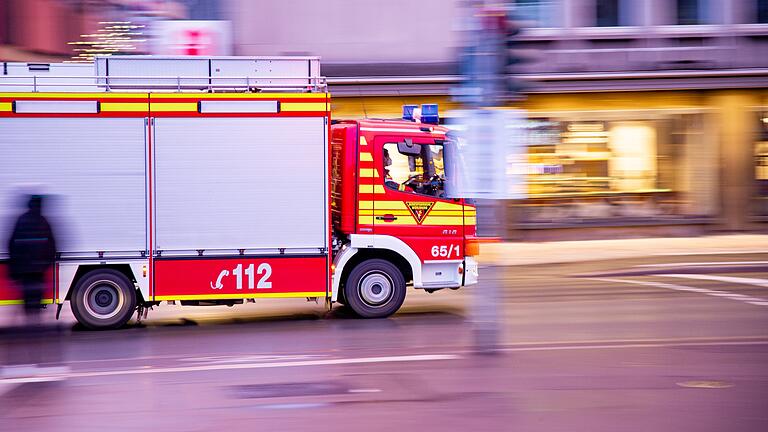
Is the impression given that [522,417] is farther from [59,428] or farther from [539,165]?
[539,165]

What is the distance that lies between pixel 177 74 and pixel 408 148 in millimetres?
3019

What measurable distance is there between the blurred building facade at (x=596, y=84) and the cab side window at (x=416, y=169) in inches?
408

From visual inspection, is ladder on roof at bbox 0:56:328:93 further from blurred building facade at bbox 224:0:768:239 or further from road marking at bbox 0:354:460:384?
blurred building facade at bbox 224:0:768:239

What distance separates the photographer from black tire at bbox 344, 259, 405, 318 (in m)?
13.3

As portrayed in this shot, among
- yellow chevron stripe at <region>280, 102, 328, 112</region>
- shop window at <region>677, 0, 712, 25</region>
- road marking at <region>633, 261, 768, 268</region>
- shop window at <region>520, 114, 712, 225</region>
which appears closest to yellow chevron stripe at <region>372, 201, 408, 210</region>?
yellow chevron stripe at <region>280, 102, 328, 112</region>

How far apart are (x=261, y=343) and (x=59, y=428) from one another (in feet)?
13.2

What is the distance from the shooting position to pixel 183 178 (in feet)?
41.3

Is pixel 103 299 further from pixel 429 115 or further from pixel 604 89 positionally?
pixel 604 89

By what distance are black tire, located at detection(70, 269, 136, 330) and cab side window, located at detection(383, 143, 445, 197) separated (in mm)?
3479

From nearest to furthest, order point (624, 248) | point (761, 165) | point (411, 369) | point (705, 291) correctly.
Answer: point (411, 369)
point (705, 291)
point (624, 248)
point (761, 165)

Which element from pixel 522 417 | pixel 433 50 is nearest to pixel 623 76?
pixel 433 50

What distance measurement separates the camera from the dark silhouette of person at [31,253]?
33.4ft

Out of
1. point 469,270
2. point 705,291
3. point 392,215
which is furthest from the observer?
point 705,291

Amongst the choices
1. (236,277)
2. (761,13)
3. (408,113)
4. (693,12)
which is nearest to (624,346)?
(236,277)
